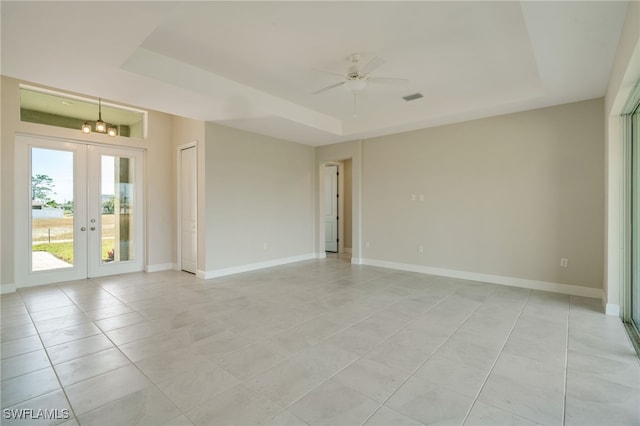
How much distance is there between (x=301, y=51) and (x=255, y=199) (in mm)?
3243

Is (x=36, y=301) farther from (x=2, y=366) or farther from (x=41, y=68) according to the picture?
(x=41, y=68)

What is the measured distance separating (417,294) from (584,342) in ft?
5.97

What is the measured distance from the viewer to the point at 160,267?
5.80 meters

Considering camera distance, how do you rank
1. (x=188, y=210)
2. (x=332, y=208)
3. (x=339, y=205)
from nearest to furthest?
(x=188, y=210) → (x=339, y=205) → (x=332, y=208)

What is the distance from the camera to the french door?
4.48 m

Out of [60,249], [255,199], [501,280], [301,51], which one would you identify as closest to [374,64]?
[301,51]

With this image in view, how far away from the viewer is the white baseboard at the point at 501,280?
4084mm

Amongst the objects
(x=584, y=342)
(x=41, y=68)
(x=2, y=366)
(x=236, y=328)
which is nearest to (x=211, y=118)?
(x=41, y=68)

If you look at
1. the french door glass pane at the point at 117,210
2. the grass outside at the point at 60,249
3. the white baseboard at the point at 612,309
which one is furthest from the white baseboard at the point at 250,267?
the white baseboard at the point at 612,309

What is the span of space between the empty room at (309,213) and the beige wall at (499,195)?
3 centimetres

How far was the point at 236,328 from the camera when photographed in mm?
3043

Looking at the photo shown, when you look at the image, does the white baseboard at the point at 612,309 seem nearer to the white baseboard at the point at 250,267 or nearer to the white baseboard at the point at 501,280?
the white baseboard at the point at 501,280

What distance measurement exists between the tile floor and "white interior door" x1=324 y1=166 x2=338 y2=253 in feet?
13.5

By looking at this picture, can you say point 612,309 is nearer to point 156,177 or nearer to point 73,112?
point 156,177
